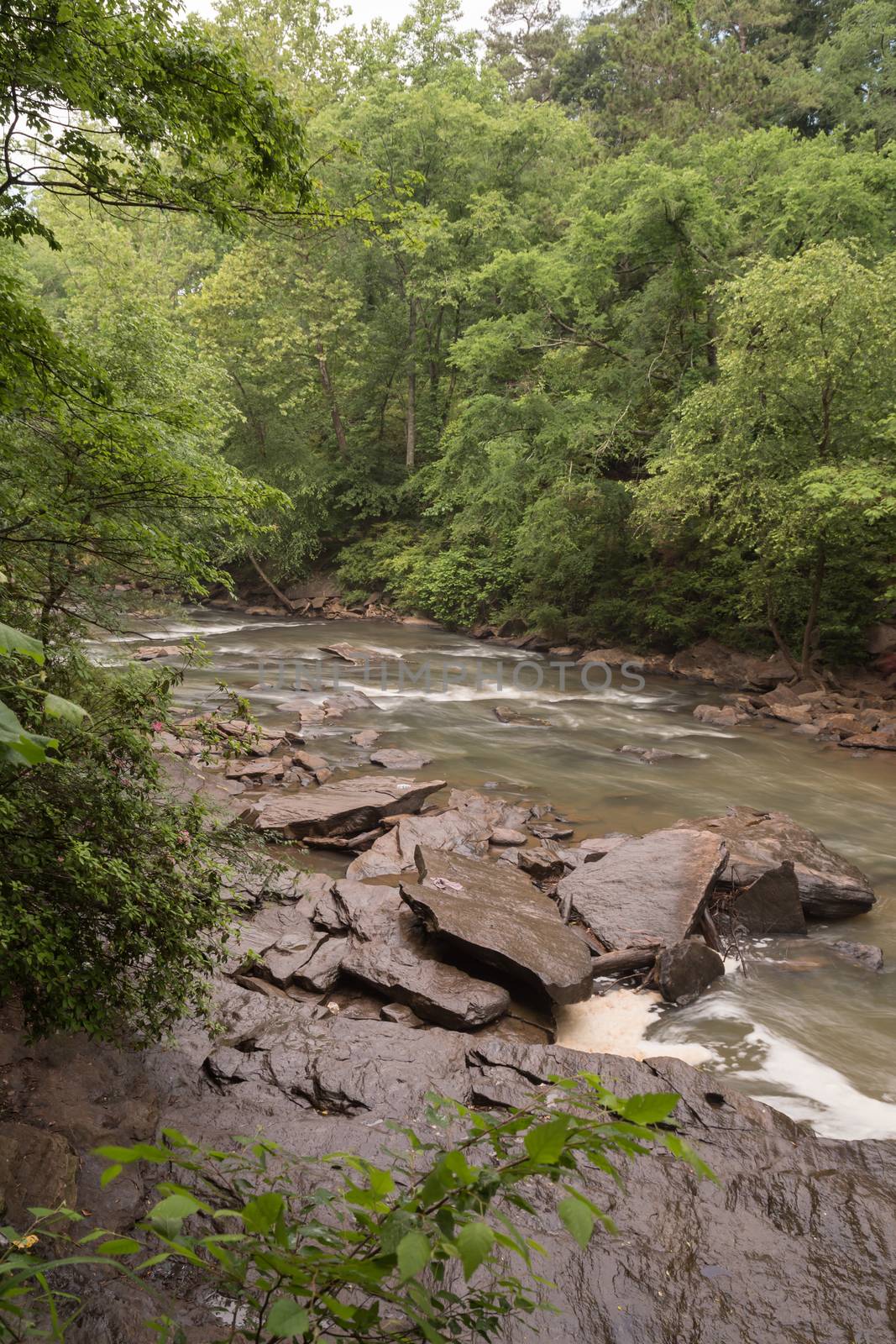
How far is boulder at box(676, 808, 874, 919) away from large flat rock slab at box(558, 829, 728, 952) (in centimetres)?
38

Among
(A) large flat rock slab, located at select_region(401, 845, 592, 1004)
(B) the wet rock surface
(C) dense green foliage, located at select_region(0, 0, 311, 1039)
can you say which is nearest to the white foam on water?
(A) large flat rock slab, located at select_region(401, 845, 592, 1004)

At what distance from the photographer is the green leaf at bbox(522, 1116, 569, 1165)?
1.39m

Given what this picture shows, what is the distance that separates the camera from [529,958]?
6.25 meters

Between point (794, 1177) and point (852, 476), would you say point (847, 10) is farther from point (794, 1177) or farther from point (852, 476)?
point (794, 1177)

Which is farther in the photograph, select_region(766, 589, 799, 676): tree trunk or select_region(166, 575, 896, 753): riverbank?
select_region(766, 589, 799, 676): tree trunk

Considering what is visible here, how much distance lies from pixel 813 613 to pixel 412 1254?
61.1 feet

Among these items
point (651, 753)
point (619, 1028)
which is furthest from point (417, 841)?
point (651, 753)

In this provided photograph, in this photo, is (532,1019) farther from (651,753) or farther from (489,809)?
(651,753)

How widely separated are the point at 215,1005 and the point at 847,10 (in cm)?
4533

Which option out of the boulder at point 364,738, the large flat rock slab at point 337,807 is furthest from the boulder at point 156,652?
the large flat rock slab at point 337,807

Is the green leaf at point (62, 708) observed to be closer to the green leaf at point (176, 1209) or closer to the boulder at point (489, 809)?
the green leaf at point (176, 1209)

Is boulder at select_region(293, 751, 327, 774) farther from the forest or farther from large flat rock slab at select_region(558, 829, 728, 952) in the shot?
large flat rock slab at select_region(558, 829, 728, 952)

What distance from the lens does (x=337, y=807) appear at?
9.69 meters

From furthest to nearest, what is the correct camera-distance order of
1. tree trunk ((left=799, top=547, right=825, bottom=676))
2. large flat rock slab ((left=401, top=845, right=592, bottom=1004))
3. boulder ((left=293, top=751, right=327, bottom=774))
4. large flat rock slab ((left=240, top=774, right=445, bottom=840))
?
tree trunk ((left=799, top=547, right=825, bottom=676)) → boulder ((left=293, top=751, right=327, bottom=774)) → large flat rock slab ((left=240, top=774, right=445, bottom=840)) → large flat rock slab ((left=401, top=845, right=592, bottom=1004))
